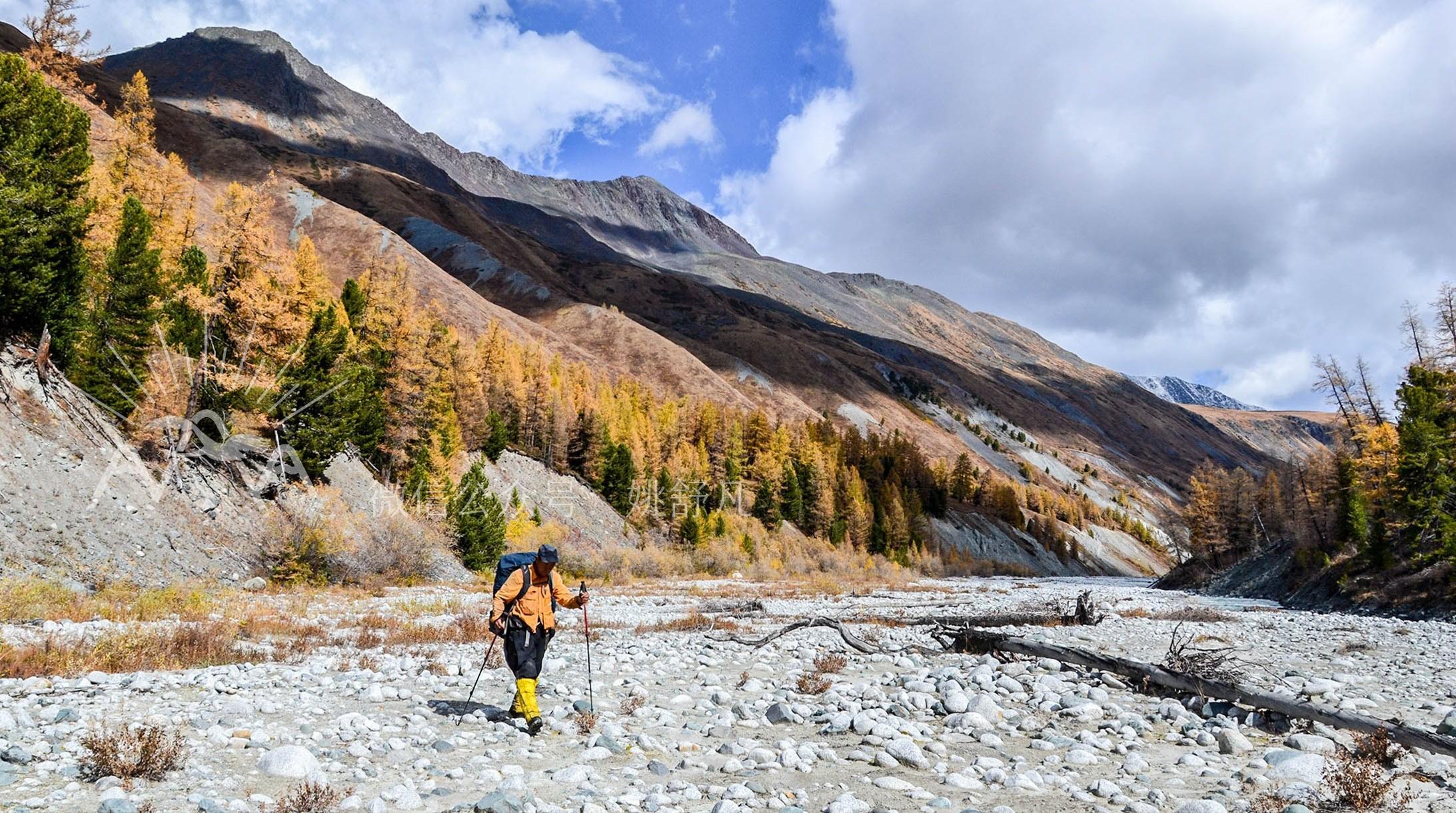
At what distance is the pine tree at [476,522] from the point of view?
136ft

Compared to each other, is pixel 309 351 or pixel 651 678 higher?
pixel 309 351

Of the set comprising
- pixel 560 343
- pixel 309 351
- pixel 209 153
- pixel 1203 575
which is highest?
pixel 209 153

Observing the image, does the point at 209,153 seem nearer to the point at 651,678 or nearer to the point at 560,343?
the point at 560,343

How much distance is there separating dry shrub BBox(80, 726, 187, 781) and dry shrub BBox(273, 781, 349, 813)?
1.11 m

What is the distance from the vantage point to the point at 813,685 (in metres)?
11.4

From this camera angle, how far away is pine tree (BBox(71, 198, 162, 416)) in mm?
28281

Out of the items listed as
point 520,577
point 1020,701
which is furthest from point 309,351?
point 1020,701

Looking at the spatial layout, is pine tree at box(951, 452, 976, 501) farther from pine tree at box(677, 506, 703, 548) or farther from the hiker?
the hiker

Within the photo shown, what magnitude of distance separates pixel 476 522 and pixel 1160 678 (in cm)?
3876

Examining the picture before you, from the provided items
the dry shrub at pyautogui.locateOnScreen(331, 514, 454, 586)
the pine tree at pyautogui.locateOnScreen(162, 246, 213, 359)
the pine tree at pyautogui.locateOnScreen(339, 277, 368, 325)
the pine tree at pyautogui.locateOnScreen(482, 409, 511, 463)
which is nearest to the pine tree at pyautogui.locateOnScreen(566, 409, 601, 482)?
the pine tree at pyautogui.locateOnScreen(482, 409, 511, 463)

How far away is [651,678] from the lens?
492 inches

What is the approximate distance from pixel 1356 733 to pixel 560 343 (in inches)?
5380

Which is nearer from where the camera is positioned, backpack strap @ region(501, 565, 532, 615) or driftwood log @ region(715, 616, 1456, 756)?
driftwood log @ region(715, 616, 1456, 756)

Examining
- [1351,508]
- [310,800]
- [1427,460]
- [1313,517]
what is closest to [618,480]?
[1313,517]
